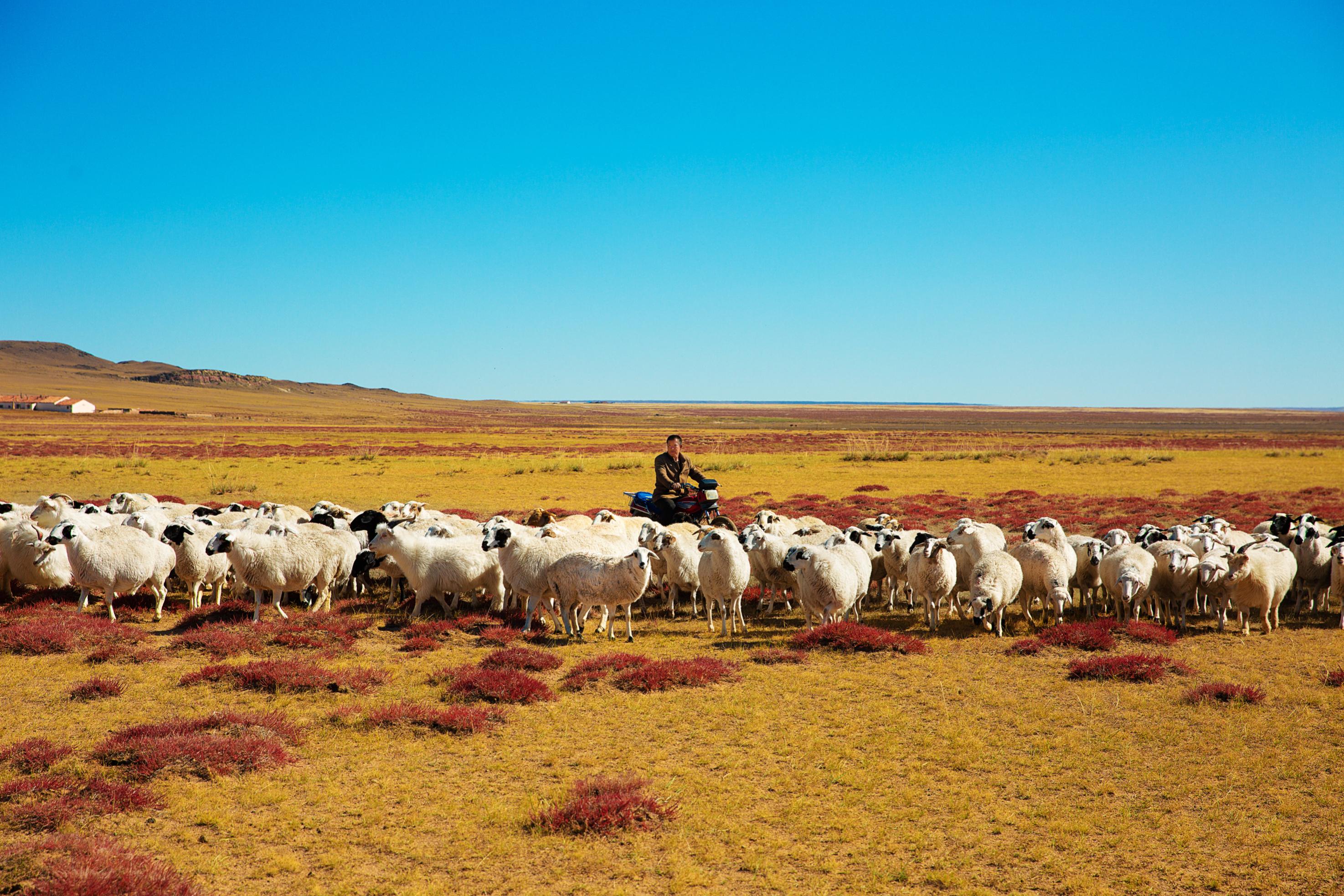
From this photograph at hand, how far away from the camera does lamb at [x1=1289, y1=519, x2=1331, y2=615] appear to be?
540 inches

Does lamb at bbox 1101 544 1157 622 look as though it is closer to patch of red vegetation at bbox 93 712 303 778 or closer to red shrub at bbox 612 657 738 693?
red shrub at bbox 612 657 738 693

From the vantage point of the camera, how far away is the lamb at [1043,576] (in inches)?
508

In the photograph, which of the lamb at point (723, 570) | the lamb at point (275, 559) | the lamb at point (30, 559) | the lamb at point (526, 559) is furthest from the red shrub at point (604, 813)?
the lamb at point (30, 559)

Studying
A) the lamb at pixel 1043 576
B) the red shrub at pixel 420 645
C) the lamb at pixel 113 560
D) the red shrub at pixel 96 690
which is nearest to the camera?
the red shrub at pixel 96 690

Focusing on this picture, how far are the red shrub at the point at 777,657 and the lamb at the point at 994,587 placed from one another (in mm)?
3023

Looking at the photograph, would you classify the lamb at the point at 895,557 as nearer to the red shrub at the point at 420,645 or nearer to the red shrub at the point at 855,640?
the red shrub at the point at 855,640

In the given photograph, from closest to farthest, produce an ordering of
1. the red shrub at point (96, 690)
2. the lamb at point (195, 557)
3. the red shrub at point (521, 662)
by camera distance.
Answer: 1. the red shrub at point (96, 690)
2. the red shrub at point (521, 662)
3. the lamb at point (195, 557)

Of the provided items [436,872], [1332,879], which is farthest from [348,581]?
[1332,879]

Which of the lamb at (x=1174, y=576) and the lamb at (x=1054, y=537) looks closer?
the lamb at (x=1174, y=576)

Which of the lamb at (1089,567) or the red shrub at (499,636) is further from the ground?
the lamb at (1089,567)

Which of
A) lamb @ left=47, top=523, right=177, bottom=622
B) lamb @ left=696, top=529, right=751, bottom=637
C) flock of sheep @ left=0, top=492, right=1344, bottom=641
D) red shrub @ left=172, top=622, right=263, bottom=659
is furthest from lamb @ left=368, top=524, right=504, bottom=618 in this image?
lamb @ left=696, top=529, right=751, bottom=637

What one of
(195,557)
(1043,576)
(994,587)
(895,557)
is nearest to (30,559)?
(195,557)

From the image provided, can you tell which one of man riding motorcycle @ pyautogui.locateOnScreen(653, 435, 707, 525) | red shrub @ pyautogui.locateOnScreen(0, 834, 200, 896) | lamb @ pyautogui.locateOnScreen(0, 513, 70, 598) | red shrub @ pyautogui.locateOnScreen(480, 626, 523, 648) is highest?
man riding motorcycle @ pyautogui.locateOnScreen(653, 435, 707, 525)

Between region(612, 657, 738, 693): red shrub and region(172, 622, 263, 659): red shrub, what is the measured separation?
535 cm
